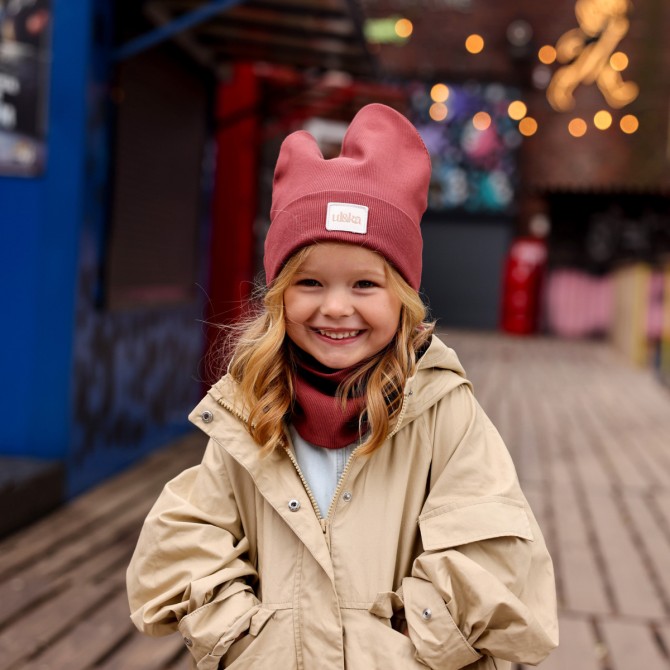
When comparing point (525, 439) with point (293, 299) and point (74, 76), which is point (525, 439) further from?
point (293, 299)

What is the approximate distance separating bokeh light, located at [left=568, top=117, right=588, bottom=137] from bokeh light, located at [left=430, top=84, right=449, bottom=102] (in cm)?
234

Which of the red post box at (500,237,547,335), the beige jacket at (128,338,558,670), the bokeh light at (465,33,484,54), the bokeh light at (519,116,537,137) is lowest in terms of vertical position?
the red post box at (500,237,547,335)

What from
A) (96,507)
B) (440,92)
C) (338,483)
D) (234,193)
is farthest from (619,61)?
(338,483)

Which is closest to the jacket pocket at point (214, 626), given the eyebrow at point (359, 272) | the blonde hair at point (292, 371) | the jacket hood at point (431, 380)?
the blonde hair at point (292, 371)

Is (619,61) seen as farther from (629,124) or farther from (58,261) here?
(58,261)

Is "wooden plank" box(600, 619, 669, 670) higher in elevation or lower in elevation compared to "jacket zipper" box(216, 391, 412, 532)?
lower

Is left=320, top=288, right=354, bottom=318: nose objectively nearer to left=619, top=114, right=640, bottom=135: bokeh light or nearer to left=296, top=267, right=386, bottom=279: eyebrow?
left=296, top=267, right=386, bottom=279: eyebrow

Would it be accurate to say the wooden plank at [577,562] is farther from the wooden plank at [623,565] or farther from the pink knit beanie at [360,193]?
the pink knit beanie at [360,193]

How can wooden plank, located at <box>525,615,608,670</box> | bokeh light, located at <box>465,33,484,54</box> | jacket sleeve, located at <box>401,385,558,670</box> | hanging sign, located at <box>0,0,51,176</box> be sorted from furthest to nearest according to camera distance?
1. bokeh light, located at <box>465,33,484,54</box>
2. hanging sign, located at <box>0,0,51,176</box>
3. wooden plank, located at <box>525,615,608,670</box>
4. jacket sleeve, located at <box>401,385,558,670</box>

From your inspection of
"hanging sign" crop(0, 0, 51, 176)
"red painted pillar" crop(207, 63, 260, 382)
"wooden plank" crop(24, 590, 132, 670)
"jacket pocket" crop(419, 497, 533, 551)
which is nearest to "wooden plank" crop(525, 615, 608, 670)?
"wooden plank" crop(24, 590, 132, 670)

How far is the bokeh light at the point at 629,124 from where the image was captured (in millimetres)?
16312

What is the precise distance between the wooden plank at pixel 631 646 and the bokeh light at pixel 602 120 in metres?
14.6

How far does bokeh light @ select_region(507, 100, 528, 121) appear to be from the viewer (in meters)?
16.9

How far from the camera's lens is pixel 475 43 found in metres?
17.1
